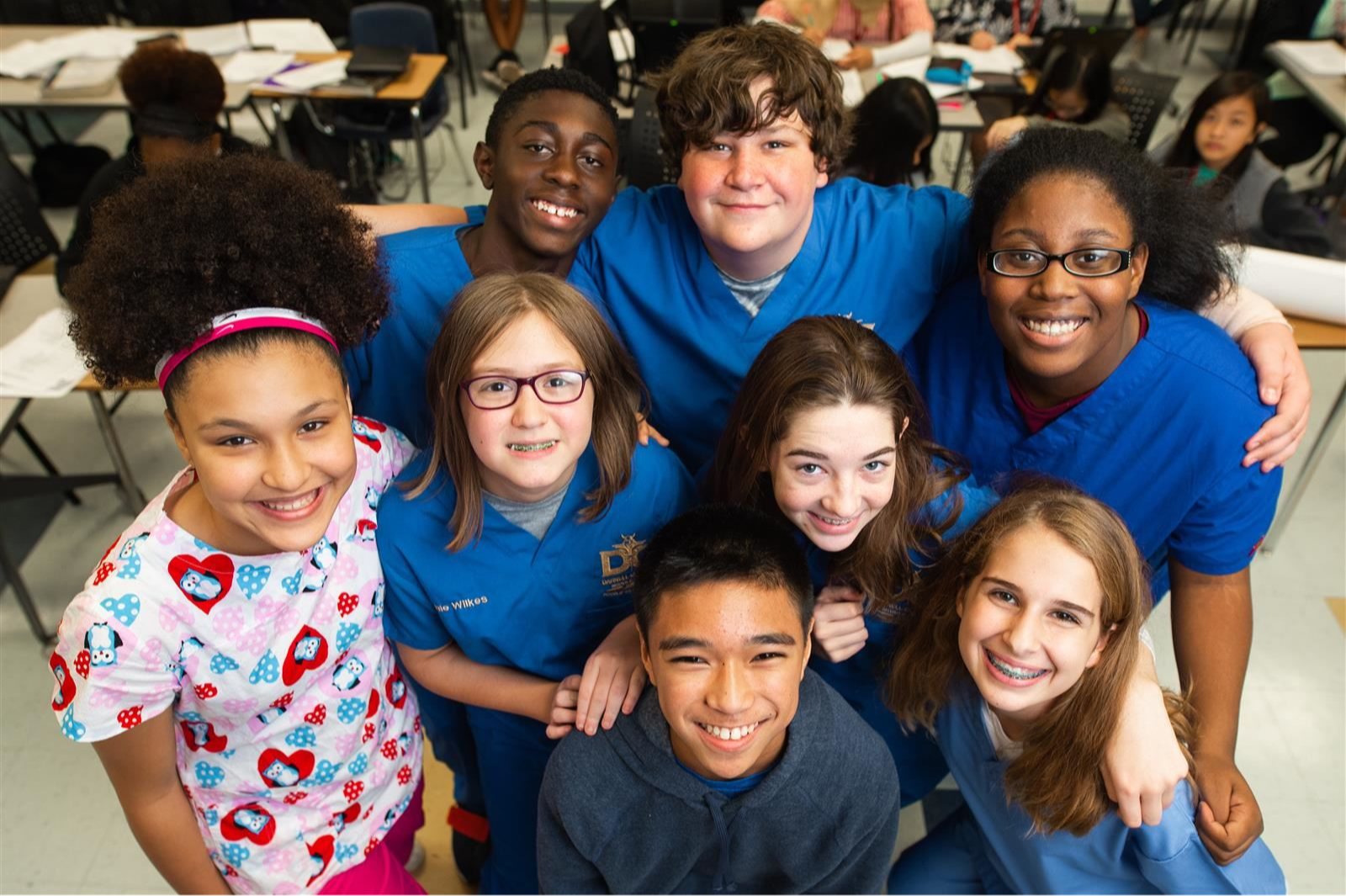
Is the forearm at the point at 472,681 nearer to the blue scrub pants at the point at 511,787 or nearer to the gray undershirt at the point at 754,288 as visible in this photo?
the blue scrub pants at the point at 511,787

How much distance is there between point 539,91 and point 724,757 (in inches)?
47.1

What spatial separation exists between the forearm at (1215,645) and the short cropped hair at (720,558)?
0.76 metres

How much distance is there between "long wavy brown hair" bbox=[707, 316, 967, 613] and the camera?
1347 millimetres

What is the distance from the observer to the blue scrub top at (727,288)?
1686mm

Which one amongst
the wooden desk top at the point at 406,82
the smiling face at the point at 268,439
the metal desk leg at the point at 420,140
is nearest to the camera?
the smiling face at the point at 268,439

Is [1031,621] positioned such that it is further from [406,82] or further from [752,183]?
[406,82]

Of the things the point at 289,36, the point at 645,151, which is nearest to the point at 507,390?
the point at 645,151

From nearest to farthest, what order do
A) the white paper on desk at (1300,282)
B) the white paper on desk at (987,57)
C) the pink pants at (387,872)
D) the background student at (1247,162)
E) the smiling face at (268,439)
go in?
the smiling face at (268,439) < the pink pants at (387,872) < the white paper on desk at (1300,282) < the background student at (1247,162) < the white paper on desk at (987,57)

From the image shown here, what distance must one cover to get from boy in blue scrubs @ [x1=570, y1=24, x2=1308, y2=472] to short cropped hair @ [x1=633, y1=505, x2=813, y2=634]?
1.45ft

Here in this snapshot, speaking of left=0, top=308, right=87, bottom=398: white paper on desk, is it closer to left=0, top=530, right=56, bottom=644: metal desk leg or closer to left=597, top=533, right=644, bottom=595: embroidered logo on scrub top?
left=0, top=530, right=56, bottom=644: metal desk leg

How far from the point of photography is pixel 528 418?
1295 millimetres

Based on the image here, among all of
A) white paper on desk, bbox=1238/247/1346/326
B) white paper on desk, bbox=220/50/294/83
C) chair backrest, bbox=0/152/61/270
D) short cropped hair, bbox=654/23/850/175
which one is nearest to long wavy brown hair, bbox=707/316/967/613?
short cropped hair, bbox=654/23/850/175

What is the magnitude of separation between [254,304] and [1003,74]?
3.89 m

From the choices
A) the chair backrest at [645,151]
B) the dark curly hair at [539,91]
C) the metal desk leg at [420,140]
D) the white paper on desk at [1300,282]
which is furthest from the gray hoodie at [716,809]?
the metal desk leg at [420,140]
